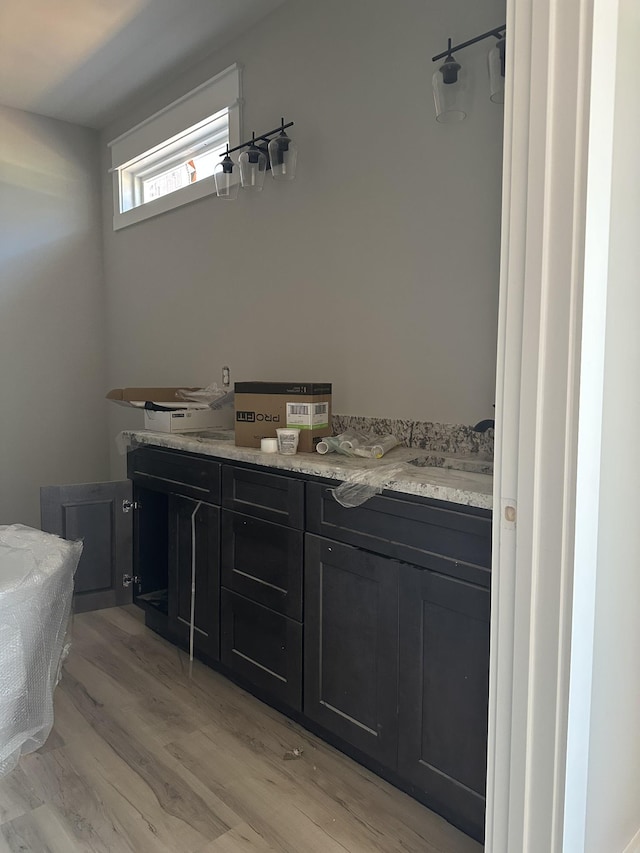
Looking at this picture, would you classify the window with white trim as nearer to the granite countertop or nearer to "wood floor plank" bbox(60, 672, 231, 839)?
the granite countertop

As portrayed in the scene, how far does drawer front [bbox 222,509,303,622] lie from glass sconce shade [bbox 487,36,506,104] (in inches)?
54.0

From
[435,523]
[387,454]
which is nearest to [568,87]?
[435,523]

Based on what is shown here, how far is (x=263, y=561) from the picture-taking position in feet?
6.68

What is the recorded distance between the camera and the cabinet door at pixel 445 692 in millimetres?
1426

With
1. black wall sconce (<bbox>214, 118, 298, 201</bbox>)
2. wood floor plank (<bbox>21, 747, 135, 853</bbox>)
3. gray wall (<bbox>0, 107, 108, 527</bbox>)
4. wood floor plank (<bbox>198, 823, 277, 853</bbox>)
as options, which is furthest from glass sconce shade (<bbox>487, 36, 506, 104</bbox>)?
gray wall (<bbox>0, 107, 108, 527</bbox>)

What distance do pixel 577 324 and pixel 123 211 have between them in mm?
3346

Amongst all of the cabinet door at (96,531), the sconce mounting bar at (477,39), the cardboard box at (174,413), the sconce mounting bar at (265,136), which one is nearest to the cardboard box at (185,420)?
the cardboard box at (174,413)

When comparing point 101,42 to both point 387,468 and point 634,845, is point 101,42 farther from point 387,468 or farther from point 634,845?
point 634,845

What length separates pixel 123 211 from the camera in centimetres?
377

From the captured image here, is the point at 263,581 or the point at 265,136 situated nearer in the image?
the point at 263,581

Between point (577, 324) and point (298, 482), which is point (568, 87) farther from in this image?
point (298, 482)

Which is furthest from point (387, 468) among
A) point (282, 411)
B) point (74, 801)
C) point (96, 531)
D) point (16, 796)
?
point (96, 531)

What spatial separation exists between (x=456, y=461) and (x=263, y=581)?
2.39 ft

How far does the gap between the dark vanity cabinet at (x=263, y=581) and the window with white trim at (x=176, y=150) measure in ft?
5.55
